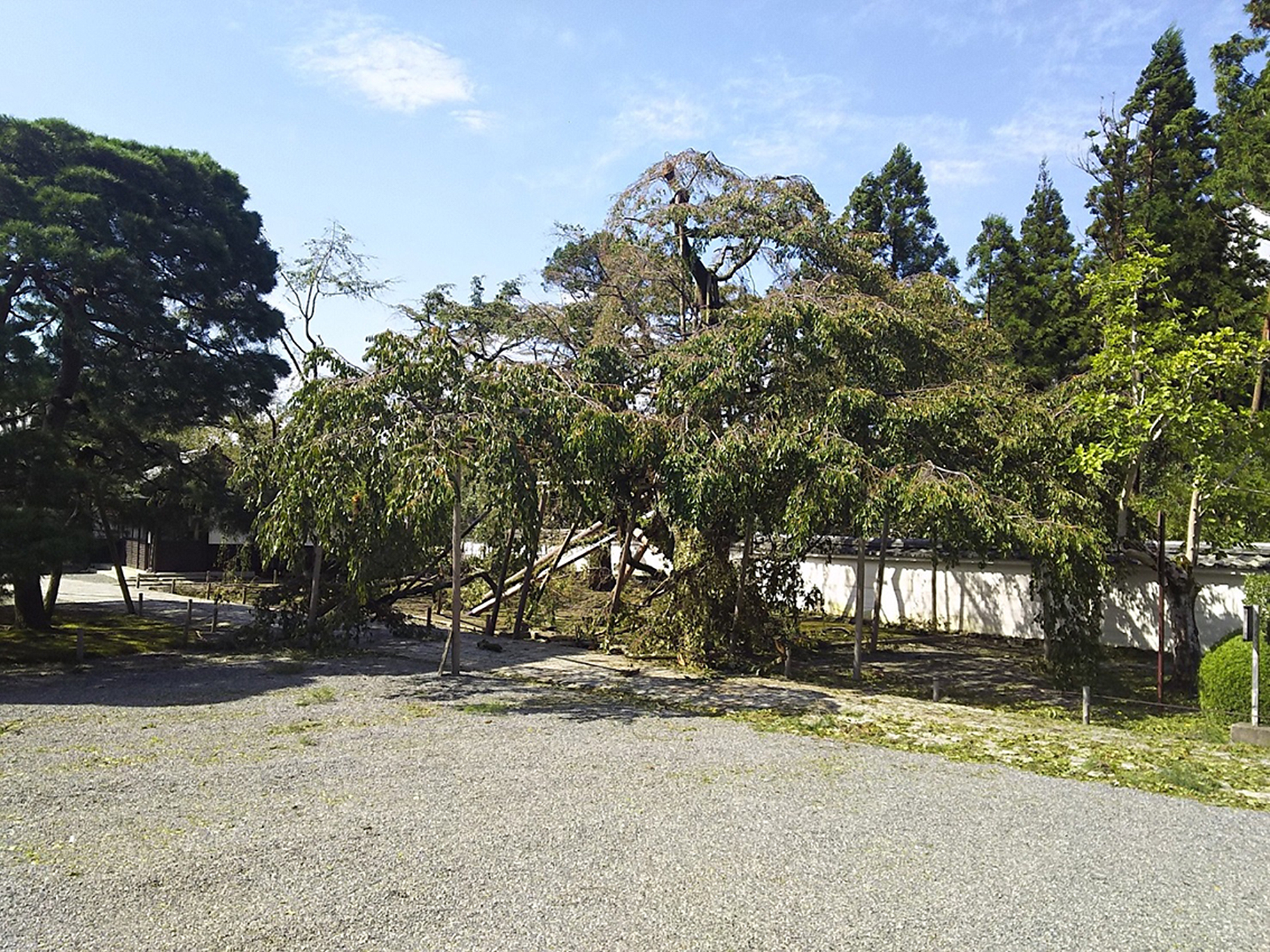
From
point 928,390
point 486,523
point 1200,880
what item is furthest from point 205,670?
point 1200,880

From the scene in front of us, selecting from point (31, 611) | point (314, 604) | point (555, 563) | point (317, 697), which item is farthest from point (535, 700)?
point (31, 611)

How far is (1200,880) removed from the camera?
4.91m

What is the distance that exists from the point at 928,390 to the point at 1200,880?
749 cm

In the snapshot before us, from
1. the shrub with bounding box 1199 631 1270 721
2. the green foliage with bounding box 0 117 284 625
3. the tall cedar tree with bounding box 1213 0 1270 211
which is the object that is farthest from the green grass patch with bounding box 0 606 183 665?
the tall cedar tree with bounding box 1213 0 1270 211

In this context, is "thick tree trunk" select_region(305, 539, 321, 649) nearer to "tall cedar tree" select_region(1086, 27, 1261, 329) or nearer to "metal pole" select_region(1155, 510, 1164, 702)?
"metal pole" select_region(1155, 510, 1164, 702)

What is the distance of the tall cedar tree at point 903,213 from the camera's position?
28.0 meters

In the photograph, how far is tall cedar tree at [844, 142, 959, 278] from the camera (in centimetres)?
2800

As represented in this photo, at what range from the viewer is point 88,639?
46.1 feet

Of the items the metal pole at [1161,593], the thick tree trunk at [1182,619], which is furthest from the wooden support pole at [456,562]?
the thick tree trunk at [1182,619]

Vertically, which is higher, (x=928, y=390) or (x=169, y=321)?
(x=169, y=321)

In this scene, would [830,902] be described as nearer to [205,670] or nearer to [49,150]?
[205,670]

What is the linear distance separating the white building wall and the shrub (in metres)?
4.87

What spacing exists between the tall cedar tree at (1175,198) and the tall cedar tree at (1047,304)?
1.43 metres

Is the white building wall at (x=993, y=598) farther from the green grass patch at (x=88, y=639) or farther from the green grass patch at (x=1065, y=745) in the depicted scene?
the green grass patch at (x=88, y=639)
